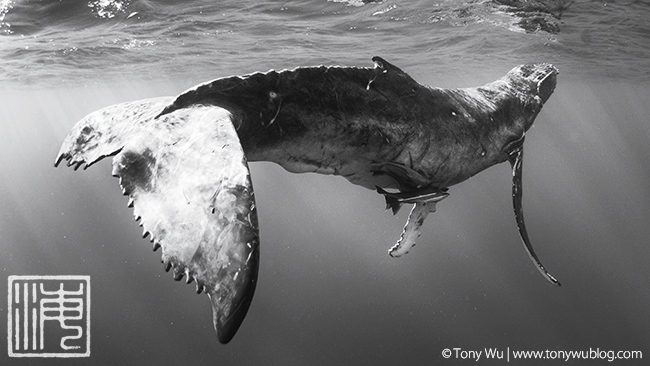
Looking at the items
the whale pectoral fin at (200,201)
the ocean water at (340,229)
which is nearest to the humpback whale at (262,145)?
the whale pectoral fin at (200,201)

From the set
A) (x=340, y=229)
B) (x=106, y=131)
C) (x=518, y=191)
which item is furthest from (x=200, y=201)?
(x=340, y=229)

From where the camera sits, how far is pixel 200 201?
204 cm

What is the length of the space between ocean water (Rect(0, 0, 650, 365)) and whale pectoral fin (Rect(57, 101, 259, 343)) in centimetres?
1240

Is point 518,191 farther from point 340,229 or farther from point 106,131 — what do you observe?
point 340,229

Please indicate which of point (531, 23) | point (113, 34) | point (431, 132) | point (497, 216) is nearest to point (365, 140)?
point (431, 132)

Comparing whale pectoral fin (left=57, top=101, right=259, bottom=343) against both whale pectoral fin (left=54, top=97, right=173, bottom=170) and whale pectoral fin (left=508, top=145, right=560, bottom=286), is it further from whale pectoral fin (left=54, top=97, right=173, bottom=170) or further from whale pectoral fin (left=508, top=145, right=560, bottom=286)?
whale pectoral fin (left=508, top=145, right=560, bottom=286)

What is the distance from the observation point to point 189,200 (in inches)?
81.7

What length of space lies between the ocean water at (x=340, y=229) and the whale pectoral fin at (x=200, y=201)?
12402 mm

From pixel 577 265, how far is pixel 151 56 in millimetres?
29352

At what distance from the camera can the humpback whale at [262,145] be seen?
195cm

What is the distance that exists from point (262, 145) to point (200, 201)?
1.14 metres

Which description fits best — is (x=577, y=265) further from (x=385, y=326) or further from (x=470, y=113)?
(x=470, y=113)

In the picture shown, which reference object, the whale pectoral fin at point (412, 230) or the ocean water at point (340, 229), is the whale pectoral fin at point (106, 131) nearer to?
the whale pectoral fin at point (412, 230)

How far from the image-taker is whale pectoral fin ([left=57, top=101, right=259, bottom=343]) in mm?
1855
